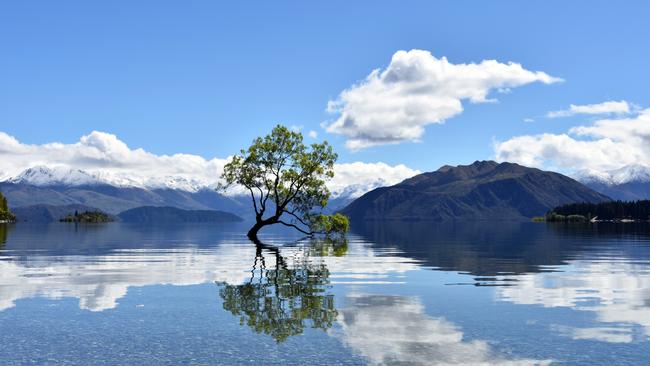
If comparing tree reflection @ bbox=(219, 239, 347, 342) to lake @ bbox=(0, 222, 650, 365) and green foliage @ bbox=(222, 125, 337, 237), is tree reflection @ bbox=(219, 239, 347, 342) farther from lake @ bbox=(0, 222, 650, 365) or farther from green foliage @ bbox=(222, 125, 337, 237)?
green foliage @ bbox=(222, 125, 337, 237)

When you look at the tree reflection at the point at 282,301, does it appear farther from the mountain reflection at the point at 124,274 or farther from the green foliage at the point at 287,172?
the green foliage at the point at 287,172

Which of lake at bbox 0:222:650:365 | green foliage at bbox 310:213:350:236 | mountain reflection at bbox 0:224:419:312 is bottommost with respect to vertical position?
lake at bbox 0:222:650:365

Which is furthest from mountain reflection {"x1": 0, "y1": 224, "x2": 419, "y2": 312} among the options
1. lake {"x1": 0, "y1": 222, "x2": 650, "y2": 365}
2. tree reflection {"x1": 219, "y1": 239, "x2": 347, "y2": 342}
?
tree reflection {"x1": 219, "y1": 239, "x2": 347, "y2": 342}

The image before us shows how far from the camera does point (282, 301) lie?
3078cm

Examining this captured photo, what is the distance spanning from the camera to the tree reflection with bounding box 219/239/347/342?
2438 centimetres

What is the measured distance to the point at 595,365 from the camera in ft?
59.6

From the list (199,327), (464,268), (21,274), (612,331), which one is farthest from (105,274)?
(612,331)

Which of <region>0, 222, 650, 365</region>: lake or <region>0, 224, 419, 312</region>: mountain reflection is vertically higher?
<region>0, 224, 419, 312</region>: mountain reflection

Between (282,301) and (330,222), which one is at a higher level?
(330,222)

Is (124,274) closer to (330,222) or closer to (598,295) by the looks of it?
(598,295)

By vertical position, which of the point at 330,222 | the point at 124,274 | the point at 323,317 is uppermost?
the point at 330,222

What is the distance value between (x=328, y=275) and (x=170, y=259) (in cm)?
2480

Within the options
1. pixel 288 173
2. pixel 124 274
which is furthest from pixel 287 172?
pixel 124 274

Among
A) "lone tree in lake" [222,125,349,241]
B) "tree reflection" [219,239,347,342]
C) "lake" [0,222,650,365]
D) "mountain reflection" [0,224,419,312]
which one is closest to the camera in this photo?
"lake" [0,222,650,365]
